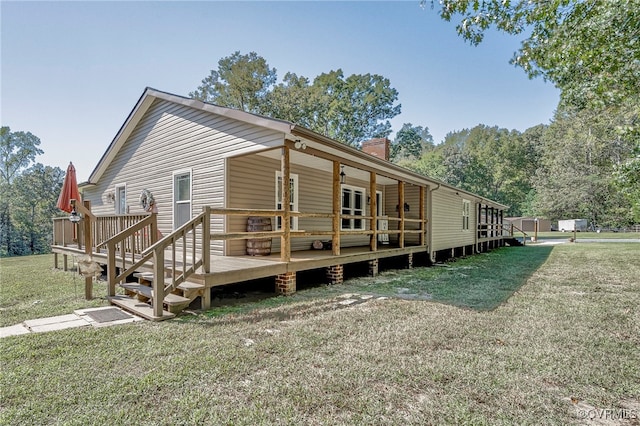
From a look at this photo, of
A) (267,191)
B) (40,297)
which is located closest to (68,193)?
(40,297)

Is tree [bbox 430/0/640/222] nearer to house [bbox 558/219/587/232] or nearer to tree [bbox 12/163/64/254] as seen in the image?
tree [bbox 12/163/64/254]

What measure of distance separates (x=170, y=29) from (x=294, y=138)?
7.07 m

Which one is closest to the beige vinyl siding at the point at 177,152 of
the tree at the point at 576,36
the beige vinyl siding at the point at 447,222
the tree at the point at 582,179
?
the tree at the point at 576,36

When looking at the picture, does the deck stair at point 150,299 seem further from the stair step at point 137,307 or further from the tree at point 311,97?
the tree at point 311,97

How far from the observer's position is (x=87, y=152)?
21.4 meters

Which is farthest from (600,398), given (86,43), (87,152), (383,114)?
(383,114)

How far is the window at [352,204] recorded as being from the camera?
Answer: 11227 millimetres

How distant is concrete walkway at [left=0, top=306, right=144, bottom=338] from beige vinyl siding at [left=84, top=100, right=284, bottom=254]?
312cm

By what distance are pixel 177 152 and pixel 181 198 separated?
124cm

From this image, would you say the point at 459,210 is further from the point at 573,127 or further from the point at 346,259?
the point at 573,127

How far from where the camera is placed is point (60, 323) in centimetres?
412

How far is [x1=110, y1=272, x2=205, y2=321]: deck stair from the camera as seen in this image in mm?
4410

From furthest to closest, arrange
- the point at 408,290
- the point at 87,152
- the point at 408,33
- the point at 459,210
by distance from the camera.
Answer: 1. the point at 87,152
2. the point at 459,210
3. the point at 408,33
4. the point at 408,290

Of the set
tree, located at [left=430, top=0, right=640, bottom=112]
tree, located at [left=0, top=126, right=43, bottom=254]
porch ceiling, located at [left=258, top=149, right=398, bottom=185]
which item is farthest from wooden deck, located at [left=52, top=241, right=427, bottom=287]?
tree, located at [left=0, top=126, right=43, bottom=254]
